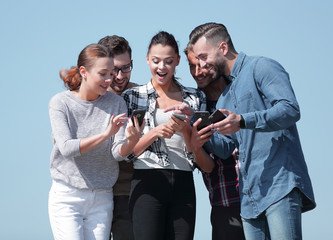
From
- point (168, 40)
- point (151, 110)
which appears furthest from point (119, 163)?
point (168, 40)

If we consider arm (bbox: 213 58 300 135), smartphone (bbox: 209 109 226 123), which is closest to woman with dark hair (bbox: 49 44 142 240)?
smartphone (bbox: 209 109 226 123)

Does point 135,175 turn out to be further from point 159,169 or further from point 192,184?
point 192,184

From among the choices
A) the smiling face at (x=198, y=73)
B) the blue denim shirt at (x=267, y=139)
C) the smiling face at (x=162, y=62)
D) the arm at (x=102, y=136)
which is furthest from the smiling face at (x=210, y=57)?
the arm at (x=102, y=136)

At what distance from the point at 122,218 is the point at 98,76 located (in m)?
1.52

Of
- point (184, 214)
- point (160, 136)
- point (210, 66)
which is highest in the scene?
point (210, 66)

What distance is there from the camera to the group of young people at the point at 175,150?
418cm

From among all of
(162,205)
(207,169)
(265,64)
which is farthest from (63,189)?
(265,64)

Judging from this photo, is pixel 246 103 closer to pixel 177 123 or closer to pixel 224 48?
pixel 177 123

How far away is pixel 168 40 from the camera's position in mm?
5145

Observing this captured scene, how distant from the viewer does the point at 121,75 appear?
5.58 m

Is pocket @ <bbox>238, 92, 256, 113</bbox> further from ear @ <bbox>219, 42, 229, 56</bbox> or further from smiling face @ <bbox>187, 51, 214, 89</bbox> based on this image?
Answer: smiling face @ <bbox>187, 51, 214, 89</bbox>

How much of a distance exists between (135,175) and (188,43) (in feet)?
5.52

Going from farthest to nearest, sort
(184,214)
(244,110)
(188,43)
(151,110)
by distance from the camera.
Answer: (188,43) → (151,110) → (184,214) → (244,110)

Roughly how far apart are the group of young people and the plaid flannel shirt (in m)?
0.01
